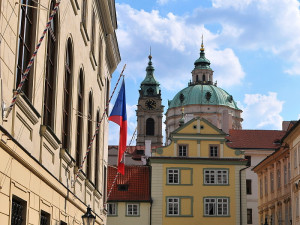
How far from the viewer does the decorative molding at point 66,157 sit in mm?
14867

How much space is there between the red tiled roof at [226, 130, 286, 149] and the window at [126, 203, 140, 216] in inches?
880

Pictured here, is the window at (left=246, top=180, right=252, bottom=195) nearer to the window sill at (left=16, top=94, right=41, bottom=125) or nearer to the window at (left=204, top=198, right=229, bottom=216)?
the window at (left=204, top=198, right=229, bottom=216)

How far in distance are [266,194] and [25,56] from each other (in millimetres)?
39822

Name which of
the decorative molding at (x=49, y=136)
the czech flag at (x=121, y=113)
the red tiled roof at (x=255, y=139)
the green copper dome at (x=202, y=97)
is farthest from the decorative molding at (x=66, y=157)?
the green copper dome at (x=202, y=97)

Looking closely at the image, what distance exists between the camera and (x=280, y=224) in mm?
42156

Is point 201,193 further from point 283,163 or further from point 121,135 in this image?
point 121,135

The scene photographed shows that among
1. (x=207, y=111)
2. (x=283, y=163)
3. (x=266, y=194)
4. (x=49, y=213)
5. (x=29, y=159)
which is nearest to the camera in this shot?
(x=29, y=159)

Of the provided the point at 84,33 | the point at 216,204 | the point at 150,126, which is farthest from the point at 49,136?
the point at 150,126

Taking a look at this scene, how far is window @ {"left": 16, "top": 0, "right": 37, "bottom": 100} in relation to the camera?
10.5 metres

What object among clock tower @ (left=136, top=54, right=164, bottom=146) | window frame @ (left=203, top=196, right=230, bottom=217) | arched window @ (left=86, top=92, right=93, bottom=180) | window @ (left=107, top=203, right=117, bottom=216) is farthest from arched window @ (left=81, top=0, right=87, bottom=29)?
clock tower @ (left=136, top=54, right=164, bottom=146)

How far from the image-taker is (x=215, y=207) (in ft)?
172

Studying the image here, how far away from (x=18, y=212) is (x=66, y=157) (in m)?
4.77

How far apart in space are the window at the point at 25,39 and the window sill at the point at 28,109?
0.29m

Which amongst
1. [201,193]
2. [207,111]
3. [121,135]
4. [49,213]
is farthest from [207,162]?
[207,111]
